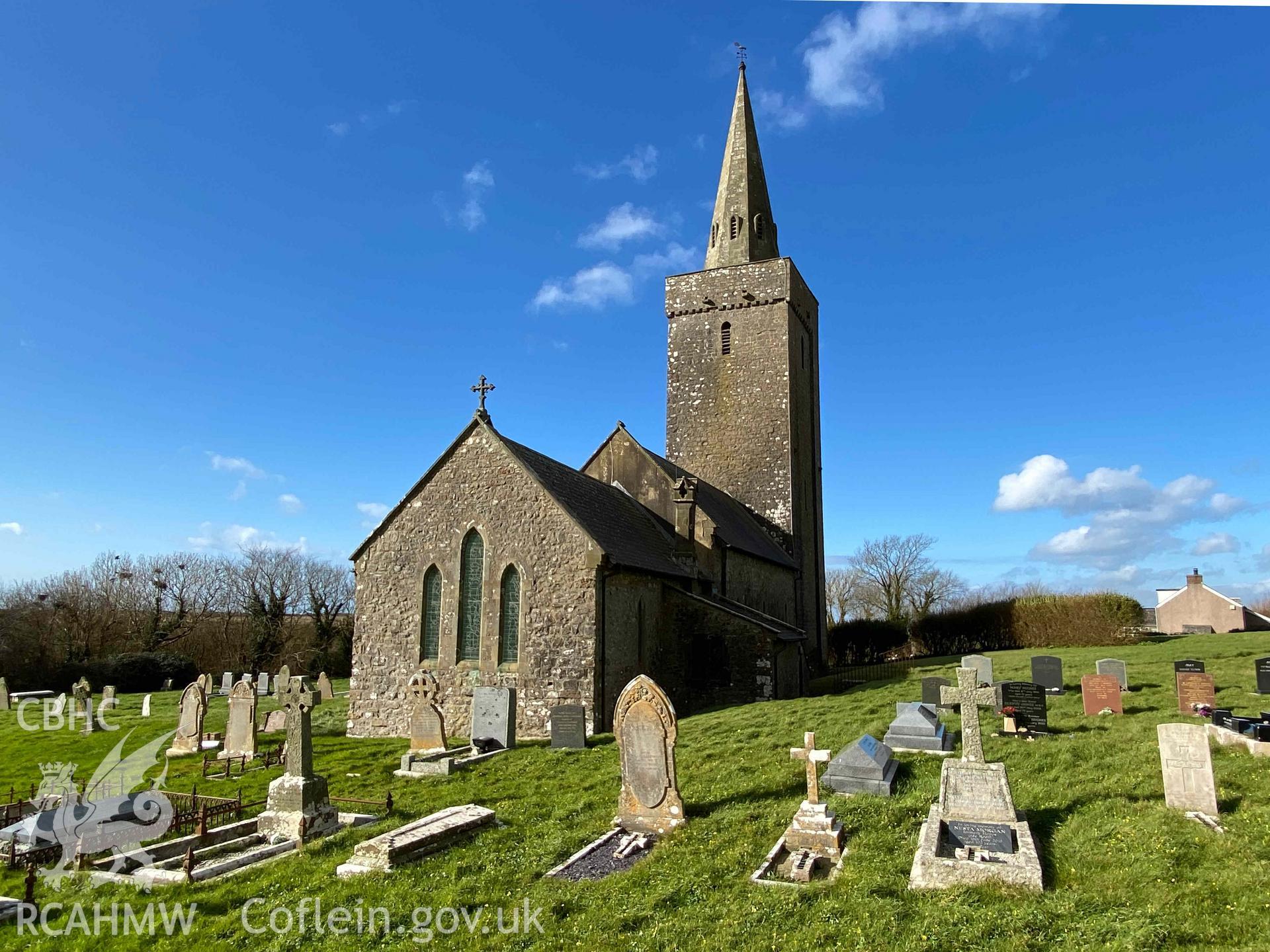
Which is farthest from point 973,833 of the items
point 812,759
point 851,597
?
point 851,597

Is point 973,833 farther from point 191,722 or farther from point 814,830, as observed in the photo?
point 191,722

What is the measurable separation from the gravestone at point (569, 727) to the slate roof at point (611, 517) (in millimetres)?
3266

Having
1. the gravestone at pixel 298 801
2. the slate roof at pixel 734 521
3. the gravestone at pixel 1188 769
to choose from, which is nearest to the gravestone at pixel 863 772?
the gravestone at pixel 1188 769

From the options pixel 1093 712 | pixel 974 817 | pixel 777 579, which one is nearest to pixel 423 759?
pixel 974 817

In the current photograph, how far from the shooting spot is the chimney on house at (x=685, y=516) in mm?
21906

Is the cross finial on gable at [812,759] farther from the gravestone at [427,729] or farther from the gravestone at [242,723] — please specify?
the gravestone at [242,723]

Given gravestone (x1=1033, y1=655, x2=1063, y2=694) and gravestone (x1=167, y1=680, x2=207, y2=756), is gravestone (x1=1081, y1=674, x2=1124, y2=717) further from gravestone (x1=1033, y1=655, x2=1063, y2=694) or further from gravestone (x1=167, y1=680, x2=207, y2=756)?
gravestone (x1=167, y1=680, x2=207, y2=756)

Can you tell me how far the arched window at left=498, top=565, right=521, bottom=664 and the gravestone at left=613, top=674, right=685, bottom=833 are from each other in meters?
7.00

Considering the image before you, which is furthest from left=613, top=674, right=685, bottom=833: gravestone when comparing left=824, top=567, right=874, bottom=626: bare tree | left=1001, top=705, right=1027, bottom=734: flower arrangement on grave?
left=824, top=567, right=874, bottom=626: bare tree

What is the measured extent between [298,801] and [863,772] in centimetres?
712

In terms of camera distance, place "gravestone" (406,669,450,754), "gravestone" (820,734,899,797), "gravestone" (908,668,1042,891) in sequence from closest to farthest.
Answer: "gravestone" (908,668,1042,891) → "gravestone" (820,734,899,797) → "gravestone" (406,669,450,754)

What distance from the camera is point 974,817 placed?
781 cm

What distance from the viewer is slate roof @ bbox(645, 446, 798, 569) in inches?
938

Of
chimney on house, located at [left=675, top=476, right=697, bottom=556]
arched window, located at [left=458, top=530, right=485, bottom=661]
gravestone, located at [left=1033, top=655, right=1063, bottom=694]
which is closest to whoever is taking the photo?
gravestone, located at [left=1033, top=655, right=1063, bottom=694]
